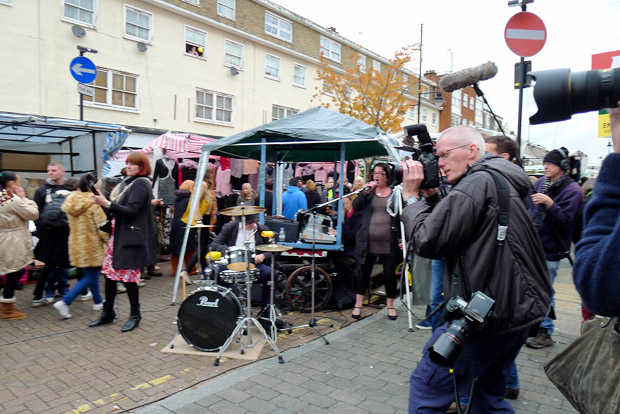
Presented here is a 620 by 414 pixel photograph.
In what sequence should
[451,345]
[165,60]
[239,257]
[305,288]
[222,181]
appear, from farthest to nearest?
[165,60] → [222,181] → [305,288] → [239,257] → [451,345]

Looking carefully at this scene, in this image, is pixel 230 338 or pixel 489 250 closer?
pixel 489 250

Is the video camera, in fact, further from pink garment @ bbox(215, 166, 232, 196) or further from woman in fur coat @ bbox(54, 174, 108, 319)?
pink garment @ bbox(215, 166, 232, 196)

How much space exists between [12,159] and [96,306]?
4968 mm

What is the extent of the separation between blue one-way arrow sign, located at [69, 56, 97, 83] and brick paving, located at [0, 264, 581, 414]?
16.8 feet

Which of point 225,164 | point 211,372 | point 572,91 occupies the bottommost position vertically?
point 211,372

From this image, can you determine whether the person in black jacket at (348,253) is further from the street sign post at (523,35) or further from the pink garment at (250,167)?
the pink garment at (250,167)

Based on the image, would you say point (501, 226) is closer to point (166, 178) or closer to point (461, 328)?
point (461, 328)

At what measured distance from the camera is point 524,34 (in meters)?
5.04

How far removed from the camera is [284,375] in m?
3.91

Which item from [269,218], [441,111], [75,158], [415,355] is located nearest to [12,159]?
[75,158]

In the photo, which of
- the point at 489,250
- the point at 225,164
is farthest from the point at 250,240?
the point at 225,164

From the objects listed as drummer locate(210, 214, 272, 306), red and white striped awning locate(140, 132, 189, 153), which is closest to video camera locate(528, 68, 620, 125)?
drummer locate(210, 214, 272, 306)

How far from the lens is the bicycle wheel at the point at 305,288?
603 centimetres

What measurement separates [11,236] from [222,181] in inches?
280
